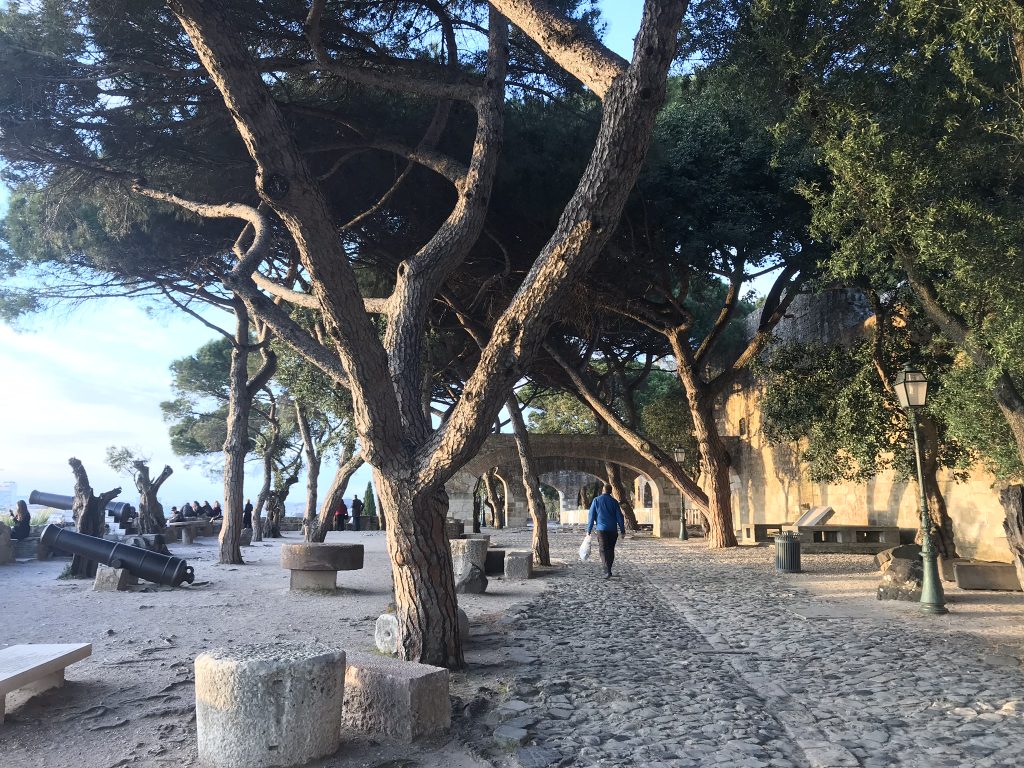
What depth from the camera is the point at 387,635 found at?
18.0ft

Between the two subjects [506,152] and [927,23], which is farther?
[506,152]

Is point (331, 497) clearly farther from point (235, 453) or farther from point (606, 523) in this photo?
point (606, 523)

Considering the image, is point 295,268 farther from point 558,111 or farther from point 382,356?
point 382,356

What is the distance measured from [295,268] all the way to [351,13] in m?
4.73

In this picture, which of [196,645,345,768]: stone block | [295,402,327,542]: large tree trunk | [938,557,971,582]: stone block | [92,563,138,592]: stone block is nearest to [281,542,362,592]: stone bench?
[92,563,138,592]: stone block

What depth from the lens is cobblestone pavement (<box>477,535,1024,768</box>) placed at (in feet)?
12.0

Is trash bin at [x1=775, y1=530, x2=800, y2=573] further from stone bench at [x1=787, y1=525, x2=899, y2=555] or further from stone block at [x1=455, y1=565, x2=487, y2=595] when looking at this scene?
stone block at [x1=455, y1=565, x2=487, y2=595]

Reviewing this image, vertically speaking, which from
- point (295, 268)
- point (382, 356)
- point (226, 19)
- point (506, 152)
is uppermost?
point (506, 152)

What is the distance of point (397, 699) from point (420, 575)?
131cm

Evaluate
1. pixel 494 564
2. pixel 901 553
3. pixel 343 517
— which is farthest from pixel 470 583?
pixel 343 517

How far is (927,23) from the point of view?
6504mm

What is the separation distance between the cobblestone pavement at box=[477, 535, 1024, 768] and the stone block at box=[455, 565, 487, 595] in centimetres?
147

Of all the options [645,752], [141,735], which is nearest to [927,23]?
[645,752]

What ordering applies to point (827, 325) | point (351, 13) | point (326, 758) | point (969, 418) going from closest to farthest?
point (326, 758)
point (351, 13)
point (969, 418)
point (827, 325)
